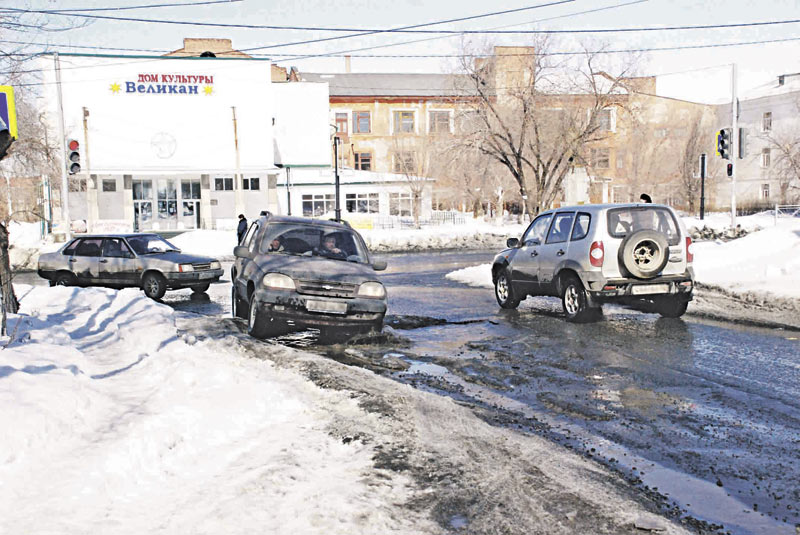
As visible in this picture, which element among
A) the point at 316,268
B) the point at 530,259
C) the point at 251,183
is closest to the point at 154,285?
the point at 316,268

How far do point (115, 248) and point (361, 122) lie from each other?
67.5 metres

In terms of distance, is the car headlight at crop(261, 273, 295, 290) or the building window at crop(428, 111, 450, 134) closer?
the car headlight at crop(261, 273, 295, 290)

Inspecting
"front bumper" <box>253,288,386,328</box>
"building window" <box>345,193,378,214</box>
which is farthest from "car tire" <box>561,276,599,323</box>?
"building window" <box>345,193,378,214</box>

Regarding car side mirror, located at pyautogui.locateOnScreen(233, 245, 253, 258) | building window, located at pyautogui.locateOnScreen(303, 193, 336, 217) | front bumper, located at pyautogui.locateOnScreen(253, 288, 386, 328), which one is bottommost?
front bumper, located at pyautogui.locateOnScreen(253, 288, 386, 328)

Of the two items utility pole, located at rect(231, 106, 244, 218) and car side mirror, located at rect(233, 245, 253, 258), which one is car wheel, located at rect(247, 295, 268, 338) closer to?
car side mirror, located at rect(233, 245, 253, 258)

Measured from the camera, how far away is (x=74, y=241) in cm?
1883

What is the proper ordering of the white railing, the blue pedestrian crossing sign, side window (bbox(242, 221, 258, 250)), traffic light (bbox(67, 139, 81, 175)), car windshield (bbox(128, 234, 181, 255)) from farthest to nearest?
the white railing
traffic light (bbox(67, 139, 81, 175))
car windshield (bbox(128, 234, 181, 255))
side window (bbox(242, 221, 258, 250))
the blue pedestrian crossing sign

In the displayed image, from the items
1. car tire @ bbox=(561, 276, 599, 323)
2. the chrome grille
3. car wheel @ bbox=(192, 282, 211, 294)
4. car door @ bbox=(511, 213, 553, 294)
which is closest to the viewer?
the chrome grille

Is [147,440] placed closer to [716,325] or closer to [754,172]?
[716,325]

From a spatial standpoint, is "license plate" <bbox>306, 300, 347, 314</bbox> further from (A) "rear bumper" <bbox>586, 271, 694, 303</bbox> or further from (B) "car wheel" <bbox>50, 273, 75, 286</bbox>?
(B) "car wheel" <bbox>50, 273, 75, 286</bbox>

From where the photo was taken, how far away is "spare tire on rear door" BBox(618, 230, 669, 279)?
37.3ft

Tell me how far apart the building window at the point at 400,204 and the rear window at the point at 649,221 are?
53.4 metres

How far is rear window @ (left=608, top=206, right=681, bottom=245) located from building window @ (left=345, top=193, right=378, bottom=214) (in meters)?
54.2

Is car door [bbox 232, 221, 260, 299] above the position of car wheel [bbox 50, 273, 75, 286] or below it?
above
